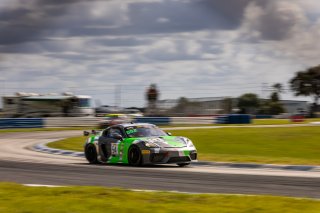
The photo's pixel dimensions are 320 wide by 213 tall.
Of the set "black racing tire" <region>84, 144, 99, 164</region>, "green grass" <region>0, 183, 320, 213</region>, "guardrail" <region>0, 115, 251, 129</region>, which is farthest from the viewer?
"guardrail" <region>0, 115, 251, 129</region>

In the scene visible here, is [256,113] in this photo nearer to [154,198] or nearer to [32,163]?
[32,163]

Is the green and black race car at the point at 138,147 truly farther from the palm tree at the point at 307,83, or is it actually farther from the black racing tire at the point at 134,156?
the palm tree at the point at 307,83

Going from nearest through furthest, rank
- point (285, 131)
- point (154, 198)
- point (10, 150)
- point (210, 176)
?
1. point (154, 198)
2. point (210, 176)
3. point (10, 150)
4. point (285, 131)

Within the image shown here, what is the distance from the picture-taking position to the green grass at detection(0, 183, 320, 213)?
6391 mm

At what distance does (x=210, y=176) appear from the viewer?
11070mm

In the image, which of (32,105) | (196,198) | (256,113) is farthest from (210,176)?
(256,113)

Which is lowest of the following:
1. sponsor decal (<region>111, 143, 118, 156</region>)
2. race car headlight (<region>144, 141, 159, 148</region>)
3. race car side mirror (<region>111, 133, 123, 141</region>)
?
sponsor decal (<region>111, 143, 118, 156</region>)

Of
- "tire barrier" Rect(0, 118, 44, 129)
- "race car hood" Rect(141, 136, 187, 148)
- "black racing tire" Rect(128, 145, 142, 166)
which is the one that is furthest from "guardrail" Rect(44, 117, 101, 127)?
"race car hood" Rect(141, 136, 187, 148)

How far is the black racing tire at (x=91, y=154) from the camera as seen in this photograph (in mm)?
15570

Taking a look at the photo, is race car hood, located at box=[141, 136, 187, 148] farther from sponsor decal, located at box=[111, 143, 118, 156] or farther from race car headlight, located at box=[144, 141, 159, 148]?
sponsor decal, located at box=[111, 143, 118, 156]

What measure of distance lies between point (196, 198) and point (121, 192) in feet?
3.59

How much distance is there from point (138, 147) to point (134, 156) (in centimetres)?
29

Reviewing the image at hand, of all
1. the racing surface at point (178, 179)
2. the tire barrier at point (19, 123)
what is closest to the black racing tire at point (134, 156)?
the racing surface at point (178, 179)

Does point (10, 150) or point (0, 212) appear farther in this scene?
point (10, 150)
